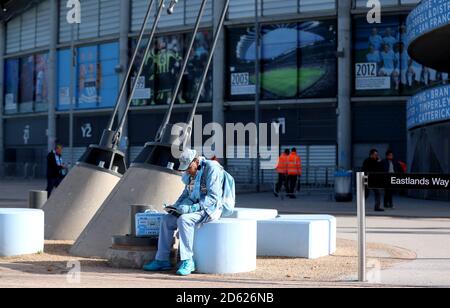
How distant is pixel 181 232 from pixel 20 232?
2.90 m

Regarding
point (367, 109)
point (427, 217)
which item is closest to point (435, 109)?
point (427, 217)

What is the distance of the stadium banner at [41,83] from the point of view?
47.9m

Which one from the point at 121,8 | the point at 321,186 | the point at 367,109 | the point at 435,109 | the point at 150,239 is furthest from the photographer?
the point at 121,8

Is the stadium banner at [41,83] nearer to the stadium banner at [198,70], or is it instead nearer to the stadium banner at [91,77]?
the stadium banner at [91,77]

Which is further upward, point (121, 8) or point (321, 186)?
point (121, 8)

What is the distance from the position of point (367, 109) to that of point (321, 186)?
19.4 ft

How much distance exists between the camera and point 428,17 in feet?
79.8

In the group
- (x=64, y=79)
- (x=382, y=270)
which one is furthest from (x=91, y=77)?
Result: (x=382, y=270)

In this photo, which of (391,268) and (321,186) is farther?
(321,186)

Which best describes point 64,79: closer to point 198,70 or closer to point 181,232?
point 198,70

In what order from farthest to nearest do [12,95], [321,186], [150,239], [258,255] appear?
[12,95] < [321,186] < [258,255] < [150,239]

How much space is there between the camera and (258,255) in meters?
10.5

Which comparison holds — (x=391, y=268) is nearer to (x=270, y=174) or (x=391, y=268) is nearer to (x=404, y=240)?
(x=404, y=240)

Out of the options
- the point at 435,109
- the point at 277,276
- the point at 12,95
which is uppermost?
the point at 12,95
